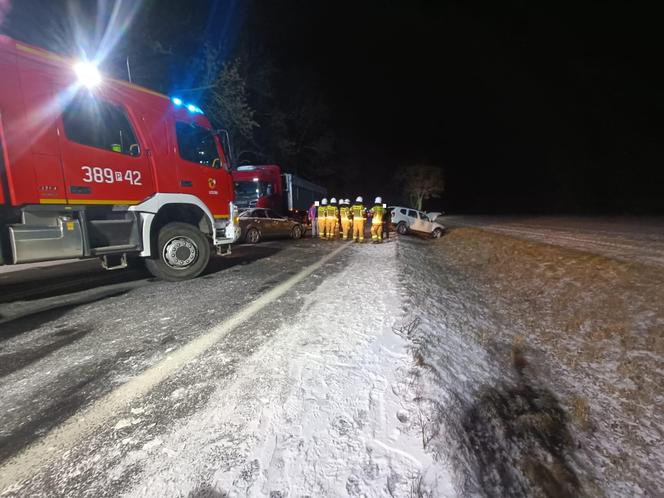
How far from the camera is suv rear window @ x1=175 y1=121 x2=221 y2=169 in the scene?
5785 millimetres

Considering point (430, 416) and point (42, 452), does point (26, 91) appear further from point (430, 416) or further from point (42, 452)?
point (430, 416)

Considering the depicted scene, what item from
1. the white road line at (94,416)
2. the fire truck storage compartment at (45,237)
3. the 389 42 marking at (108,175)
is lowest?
the white road line at (94,416)

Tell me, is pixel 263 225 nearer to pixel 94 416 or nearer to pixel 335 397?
pixel 94 416

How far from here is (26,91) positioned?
4.02 m

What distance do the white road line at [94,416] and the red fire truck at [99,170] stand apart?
8.89ft

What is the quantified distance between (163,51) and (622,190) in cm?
5896

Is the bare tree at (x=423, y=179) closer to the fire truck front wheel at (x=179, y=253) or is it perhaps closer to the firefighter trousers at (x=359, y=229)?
the firefighter trousers at (x=359, y=229)

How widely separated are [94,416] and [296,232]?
40.7 ft

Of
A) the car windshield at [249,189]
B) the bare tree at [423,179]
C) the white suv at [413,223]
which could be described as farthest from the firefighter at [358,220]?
the bare tree at [423,179]

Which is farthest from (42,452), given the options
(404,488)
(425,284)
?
(425,284)

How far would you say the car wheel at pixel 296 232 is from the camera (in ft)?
47.0

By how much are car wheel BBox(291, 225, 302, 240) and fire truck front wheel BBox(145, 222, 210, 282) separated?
8095mm

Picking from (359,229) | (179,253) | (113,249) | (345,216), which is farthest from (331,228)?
(113,249)

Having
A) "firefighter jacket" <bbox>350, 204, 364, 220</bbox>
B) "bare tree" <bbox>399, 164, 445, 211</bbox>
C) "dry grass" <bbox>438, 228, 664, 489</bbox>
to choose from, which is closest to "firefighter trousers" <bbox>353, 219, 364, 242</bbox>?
"firefighter jacket" <bbox>350, 204, 364, 220</bbox>
